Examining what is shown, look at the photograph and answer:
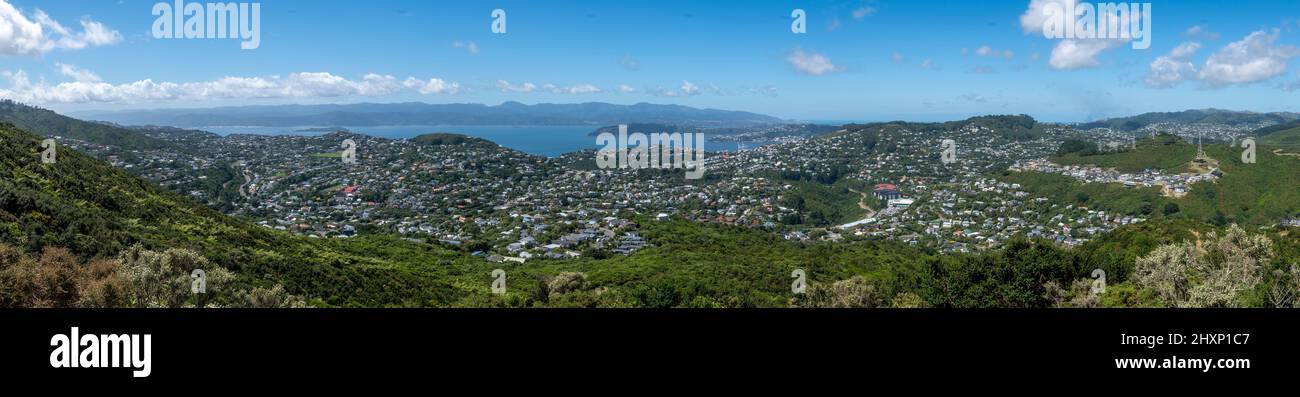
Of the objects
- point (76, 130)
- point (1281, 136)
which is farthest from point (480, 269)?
point (1281, 136)

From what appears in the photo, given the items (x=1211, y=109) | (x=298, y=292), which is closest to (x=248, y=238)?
(x=298, y=292)

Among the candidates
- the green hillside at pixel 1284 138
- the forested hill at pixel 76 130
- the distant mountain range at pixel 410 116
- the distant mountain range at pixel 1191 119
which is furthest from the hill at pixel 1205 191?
the distant mountain range at pixel 410 116

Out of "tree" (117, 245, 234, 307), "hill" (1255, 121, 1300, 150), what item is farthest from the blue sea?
"tree" (117, 245, 234, 307)

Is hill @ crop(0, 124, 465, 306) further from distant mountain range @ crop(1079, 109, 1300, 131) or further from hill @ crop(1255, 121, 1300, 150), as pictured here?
distant mountain range @ crop(1079, 109, 1300, 131)

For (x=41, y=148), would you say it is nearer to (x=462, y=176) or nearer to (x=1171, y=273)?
(x=1171, y=273)

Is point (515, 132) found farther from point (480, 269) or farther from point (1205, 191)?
point (480, 269)
